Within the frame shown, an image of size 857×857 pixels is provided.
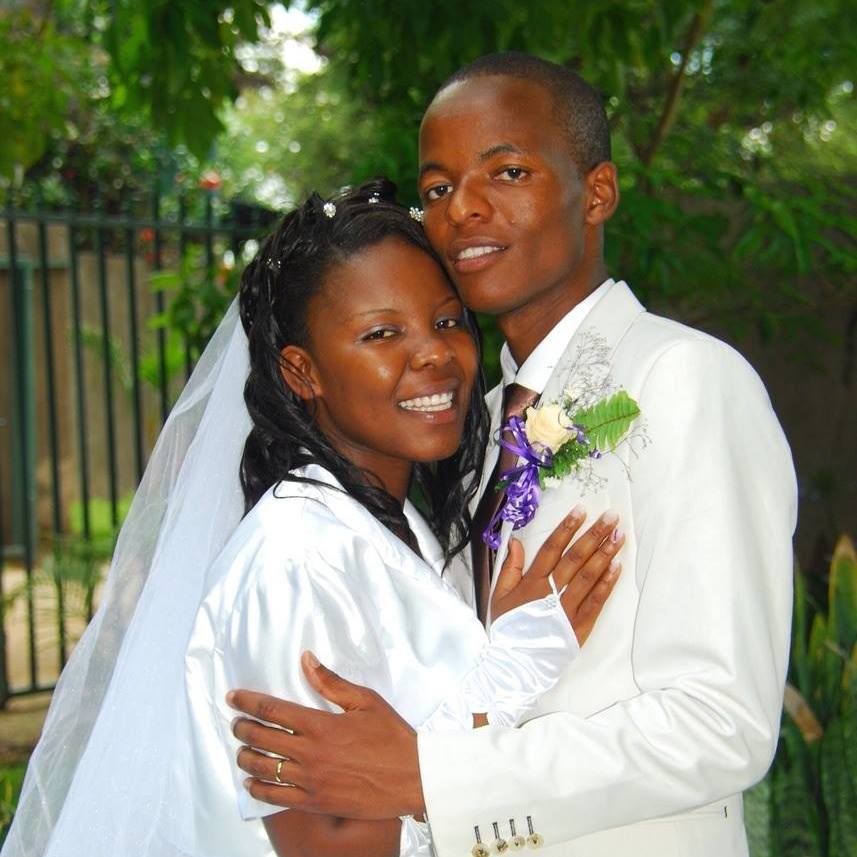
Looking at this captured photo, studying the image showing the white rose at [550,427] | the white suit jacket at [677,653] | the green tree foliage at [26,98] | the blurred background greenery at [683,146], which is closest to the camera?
the white suit jacket at [677,653]

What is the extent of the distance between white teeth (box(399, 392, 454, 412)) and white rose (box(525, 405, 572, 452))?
21cm

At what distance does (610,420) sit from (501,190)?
0.49 metres

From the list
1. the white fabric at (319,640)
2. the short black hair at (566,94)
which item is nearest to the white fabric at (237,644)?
the white fabric at (319,640)

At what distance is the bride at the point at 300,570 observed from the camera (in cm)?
186

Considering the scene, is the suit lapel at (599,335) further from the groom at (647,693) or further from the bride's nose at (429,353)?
the bride's nose at (429,353)

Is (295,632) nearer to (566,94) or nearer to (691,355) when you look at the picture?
(691,355)

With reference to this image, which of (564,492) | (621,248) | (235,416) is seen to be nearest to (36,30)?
(621,248)

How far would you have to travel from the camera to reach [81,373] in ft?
21.5

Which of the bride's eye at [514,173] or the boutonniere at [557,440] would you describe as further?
the bride's eye at [514,173]

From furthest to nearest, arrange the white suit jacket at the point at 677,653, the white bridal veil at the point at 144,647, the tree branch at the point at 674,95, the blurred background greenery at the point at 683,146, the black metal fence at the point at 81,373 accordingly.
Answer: the black metal fence at the point at 81,373
the tree branch at the point at 674,95
the blurred background greenery at the point at 683,146
the white bridal veil at the point at 144,647
the white suit jacket at the point at 677,653

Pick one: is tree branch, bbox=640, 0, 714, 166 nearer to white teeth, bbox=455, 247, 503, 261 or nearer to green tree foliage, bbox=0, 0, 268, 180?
green tree foliage, bbox=0, 0, 268, 180

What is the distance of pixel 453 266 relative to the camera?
2199 mm

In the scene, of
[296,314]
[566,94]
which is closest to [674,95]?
[566,94]

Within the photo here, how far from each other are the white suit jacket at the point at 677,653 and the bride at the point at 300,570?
0.12 m
